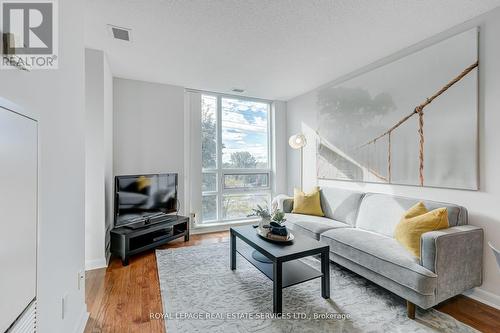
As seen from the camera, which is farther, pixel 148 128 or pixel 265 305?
pixel 148 128

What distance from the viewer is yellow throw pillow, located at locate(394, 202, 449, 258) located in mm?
2062

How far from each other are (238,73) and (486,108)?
2.77 m

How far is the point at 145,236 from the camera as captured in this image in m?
3.35

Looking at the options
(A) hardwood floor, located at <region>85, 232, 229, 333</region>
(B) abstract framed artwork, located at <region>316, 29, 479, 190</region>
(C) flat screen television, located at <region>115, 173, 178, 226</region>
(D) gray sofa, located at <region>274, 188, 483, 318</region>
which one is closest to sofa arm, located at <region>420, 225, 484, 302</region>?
(D) gray sofa, located at <region>274, 188, 483, 318</region>

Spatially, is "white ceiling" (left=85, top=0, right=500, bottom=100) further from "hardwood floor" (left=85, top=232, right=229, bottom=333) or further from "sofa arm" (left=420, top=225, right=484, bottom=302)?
"hardwood floor" (left=85, top=232, right=229, bottom=333)

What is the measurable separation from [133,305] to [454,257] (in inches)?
106

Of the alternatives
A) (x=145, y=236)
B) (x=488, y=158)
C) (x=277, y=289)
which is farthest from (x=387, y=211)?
(x=145, y=236)

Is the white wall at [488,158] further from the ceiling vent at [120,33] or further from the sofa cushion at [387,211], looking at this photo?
the ceiling vent at [120,33]

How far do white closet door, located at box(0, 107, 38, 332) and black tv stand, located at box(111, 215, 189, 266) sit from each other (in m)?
2.15

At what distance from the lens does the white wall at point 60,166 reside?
1.09 m

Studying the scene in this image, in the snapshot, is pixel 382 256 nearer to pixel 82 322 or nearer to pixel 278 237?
pixel 278 237

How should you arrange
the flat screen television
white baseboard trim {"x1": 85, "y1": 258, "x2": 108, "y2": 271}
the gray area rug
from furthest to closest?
the flat screen television
white baseboard trim {"x1": 85, "y1": 258, "x2": 108, "y2": 271}
the gray area rug

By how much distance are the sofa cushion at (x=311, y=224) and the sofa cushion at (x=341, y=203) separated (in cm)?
11

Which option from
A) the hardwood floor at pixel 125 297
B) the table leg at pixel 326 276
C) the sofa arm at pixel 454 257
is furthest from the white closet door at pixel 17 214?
the sofa arm at pixel 454 257
